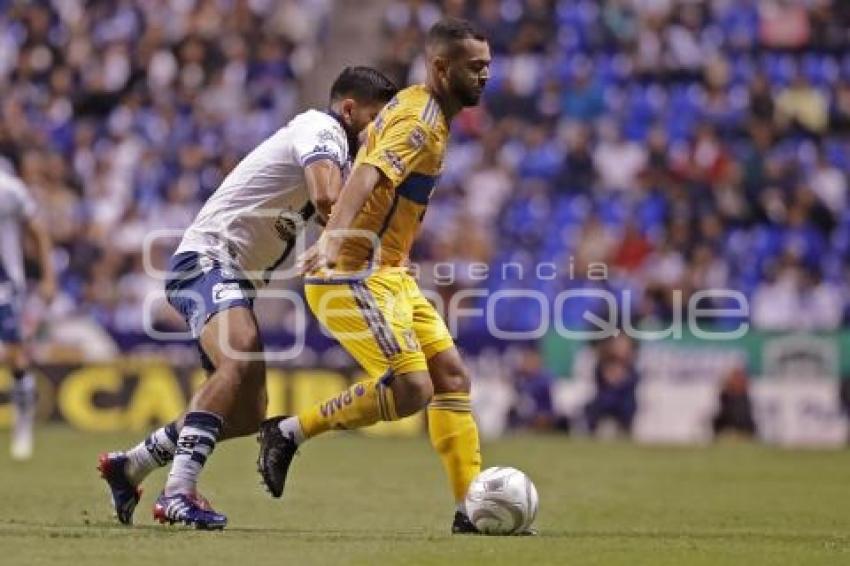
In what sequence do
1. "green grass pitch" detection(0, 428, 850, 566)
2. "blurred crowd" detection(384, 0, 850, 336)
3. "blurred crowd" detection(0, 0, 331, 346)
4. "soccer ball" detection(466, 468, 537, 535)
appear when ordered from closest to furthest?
"green grass pitch" detection(0, 428, 850, 566)
"soccer ball" detection(466, 468, 537, 535)
"blurred crowd" detection(384, 0, 850, 336)
"blurred crowd" detection(0, 0, 331, 346)

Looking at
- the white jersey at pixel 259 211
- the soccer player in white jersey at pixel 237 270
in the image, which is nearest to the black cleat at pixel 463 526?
the soccer player in white jersey at pixel 237 270

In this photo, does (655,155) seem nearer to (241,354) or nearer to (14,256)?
(14,256)

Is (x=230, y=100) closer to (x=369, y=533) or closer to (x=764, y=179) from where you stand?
(x=764, y=179)

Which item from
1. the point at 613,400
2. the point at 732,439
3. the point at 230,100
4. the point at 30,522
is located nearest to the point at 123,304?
Result: the point at 230,100

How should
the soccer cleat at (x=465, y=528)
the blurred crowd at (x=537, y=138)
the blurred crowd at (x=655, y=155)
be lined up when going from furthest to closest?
1. the blurred crowd at (x=537, y=138)
2. the blurred crowd at (x=655, y=155)
3. the soccer cleat at (x=465, y=528)

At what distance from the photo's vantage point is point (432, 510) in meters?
10.9

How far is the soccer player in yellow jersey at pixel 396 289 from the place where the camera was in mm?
8617

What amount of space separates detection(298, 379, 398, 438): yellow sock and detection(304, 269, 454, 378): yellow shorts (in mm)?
93

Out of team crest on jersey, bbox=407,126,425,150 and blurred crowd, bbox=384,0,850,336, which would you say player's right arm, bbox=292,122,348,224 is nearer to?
team crest on jersey, bbox=407,126,425,150

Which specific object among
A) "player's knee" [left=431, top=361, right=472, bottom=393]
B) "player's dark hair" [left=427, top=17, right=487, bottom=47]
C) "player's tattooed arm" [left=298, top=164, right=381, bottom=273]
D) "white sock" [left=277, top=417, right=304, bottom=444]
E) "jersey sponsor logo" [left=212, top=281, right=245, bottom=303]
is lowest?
"white sock" [left=277, top=417, right=304, bottom=444]

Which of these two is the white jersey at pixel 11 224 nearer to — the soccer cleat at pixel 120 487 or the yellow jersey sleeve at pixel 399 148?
the soccer cleat at pixel 120 487

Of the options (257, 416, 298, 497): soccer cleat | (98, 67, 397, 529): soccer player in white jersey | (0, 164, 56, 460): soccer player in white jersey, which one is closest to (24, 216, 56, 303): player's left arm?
(0, 164, 56, 460): soccer player in white jersey

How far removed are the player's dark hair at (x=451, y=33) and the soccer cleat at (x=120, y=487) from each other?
8.99 feet

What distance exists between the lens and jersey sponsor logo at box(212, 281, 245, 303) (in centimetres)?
890
